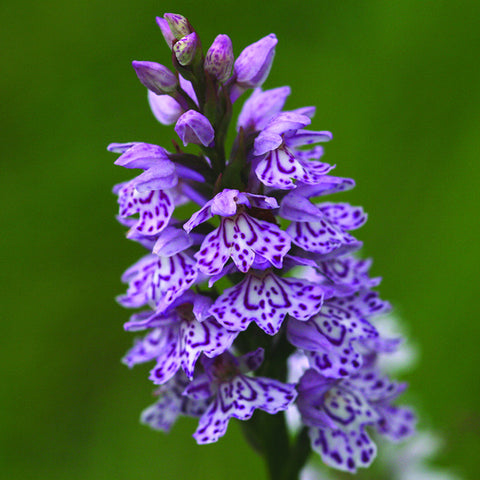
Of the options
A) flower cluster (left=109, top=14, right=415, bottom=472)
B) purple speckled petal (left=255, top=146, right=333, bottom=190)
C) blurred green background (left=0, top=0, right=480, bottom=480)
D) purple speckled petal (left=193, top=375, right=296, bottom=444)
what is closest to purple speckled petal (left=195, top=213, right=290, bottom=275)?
flower cluster (left=109, top=14, right=415, bottom=472)

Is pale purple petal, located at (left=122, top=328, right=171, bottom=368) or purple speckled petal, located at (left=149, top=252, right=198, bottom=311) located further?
pale purple petal, located at (left=122, top=328, right=171, bottom=368)

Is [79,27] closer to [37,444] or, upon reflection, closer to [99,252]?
[99,252]

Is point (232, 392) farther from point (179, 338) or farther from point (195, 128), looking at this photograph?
point (195, 128)

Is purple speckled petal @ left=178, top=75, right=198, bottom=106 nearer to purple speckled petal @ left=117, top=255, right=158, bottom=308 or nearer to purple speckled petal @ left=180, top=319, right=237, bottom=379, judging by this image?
purple speckled petal @ left=117, top=255, right=158, bottom=308

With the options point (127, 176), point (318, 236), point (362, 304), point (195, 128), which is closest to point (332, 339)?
point (362, 304)

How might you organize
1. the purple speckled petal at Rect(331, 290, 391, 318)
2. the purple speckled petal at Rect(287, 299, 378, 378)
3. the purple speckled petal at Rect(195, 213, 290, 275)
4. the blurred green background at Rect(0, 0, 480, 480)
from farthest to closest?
the blurred green background at Rect(0, 0, 480, 480) → the purple speckled petal at Rect(331, 290, 391, 318) → the purple speckled petal at Rect(287, 299, 378, 378) → the purple speckled petal at Rect(195, 213, 290, 275)

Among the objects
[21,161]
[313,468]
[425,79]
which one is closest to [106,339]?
[21,161]

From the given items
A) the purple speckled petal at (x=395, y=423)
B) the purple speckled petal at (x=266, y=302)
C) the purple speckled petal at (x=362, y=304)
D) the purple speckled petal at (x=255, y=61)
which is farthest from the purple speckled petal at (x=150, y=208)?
the purple speckled petal at (x=395, y=423)
